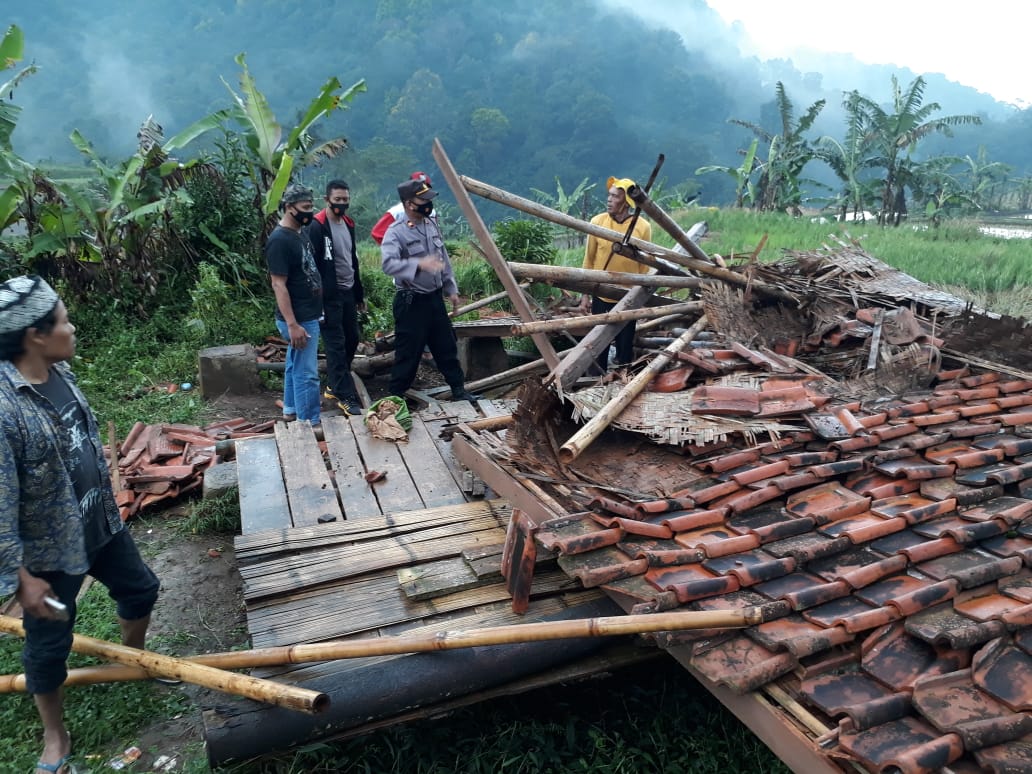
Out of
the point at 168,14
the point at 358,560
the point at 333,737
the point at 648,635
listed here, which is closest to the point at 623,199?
the point at 358,560

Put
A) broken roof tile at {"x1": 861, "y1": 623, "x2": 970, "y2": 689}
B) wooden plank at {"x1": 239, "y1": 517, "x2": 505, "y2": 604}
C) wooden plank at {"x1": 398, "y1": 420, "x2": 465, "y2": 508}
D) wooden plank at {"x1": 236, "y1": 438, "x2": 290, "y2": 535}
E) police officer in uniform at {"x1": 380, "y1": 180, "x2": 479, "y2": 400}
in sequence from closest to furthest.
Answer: broken roof tile at {"x1": 861, "y1": 623, "x2": 970, "y2": 689} < wooden plank at {"x1": 239, "y1": 517, "x2": 505, "y2": 604} < wooden plank at {"x1": 236, "y1": 438, "x2": 290, "y2": 535} < wooden plank at {"x1": 398, "y1": 420, "x2": 465, "y2": 508} < police officer in uniform at {"x1": 380, "y1": 180, "x2": 479, "y2": 400}

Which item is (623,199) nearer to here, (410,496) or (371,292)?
(410,496)

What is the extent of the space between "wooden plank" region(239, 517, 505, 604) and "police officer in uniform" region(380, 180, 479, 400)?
2486 mm

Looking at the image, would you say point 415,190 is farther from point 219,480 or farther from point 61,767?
point 61,767

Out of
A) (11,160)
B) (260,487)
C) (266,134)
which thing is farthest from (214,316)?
(260,487)

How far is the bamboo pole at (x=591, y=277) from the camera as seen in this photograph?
14.8ft

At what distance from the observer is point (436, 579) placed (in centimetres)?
337

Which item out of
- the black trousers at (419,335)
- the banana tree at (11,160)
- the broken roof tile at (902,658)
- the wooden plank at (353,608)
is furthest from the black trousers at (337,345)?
the banana tree at (11,160)

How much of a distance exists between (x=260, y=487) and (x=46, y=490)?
1817mm

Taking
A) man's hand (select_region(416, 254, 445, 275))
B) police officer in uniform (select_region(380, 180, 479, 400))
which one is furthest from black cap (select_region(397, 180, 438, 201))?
man's hand (select_region(416, 254, 445, 275))

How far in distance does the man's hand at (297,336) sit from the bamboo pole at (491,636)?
290 cm

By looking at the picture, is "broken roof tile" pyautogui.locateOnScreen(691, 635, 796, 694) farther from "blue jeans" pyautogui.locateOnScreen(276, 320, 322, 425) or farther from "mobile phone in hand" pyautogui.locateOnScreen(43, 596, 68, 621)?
"blue jeans" pyautogui.locateOnScreen(276, 320, 322, 425)

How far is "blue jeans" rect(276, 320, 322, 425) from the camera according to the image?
5789 millimetres

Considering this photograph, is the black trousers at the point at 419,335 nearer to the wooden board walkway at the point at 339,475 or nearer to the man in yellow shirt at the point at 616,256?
the wooden board walkway at the point at 339,475
